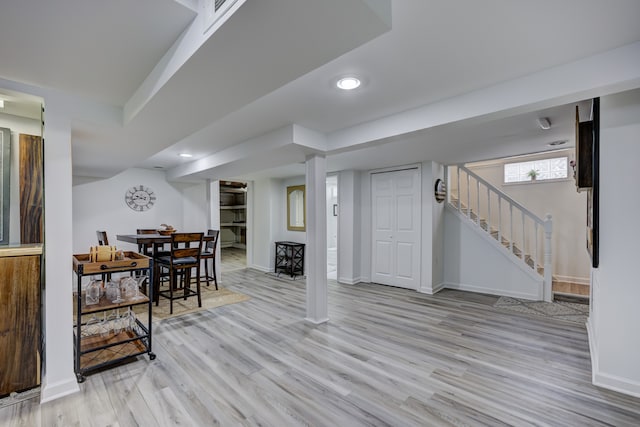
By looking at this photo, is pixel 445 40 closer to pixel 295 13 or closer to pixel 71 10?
pixel 295 13

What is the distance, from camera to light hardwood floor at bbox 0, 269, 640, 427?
179 cm

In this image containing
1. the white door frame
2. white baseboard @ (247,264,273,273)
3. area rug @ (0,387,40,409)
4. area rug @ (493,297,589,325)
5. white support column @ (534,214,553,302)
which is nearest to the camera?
area rug @ (0,387,40,409)

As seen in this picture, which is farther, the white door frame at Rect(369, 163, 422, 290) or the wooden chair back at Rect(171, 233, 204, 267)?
the white door frame at Rect(369, 163, 422, 290)

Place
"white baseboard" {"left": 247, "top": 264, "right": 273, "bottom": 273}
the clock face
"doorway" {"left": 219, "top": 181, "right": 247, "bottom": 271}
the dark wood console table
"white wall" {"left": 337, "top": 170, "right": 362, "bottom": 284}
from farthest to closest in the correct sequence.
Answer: "doorway" {"left": 219, "top": 181, "right": 247, "bottom": 271}, "white baseboard" {"left": 247, "top": 264, "right": 273, "bottom": 273}, the dark wood console table, "white wall" {"left": 337, "top": 170, "right": 362, "bottom": 284}, the clock face

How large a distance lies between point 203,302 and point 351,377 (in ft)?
8.81

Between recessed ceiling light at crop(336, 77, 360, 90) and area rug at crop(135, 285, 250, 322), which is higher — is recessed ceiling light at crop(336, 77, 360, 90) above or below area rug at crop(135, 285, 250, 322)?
above

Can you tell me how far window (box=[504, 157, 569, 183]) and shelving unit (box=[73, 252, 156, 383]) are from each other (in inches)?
258

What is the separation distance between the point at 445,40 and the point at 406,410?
2.19m

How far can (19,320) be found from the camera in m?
1.96

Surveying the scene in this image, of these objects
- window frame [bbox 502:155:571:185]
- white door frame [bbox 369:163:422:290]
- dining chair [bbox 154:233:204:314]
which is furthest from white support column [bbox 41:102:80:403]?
window frame [bbox 502:155:571:185]

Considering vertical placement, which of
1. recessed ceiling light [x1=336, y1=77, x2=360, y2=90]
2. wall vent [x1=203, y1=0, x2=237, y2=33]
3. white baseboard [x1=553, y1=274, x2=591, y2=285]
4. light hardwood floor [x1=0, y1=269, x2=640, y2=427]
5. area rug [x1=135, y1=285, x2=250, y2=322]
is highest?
recessed ceiling light [x1=336, y1=77, x2=360, y2=90]

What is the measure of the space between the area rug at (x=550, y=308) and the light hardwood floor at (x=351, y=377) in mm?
279

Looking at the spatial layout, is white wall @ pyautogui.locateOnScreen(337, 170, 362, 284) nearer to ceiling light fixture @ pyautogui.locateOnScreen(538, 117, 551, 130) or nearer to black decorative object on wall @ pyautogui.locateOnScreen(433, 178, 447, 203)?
black decorative object on wall @ pyautogui.locateOnScreen(433, 178, 447, 203)

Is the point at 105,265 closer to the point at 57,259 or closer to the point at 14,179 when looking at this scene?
the point at 57,259
